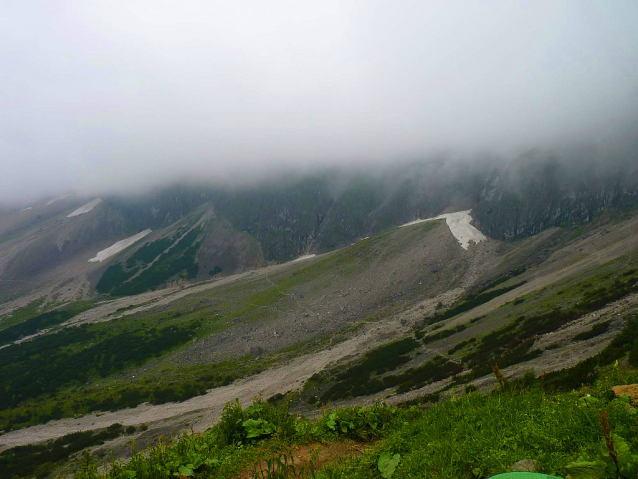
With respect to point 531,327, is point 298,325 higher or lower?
lower

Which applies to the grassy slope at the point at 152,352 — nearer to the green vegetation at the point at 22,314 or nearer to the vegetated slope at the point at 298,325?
the vegetated slope at the point at 298,325

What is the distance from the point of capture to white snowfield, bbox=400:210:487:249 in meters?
114

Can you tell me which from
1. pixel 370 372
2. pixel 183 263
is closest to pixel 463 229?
pixel 370 372

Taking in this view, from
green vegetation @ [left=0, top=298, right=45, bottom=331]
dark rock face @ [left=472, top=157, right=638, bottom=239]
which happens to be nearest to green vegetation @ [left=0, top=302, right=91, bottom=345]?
green vegetation @ [left=0, top=298, right=45, bottom=331]

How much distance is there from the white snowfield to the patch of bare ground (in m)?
111

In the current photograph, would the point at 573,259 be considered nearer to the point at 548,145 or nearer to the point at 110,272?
the point at 548,145

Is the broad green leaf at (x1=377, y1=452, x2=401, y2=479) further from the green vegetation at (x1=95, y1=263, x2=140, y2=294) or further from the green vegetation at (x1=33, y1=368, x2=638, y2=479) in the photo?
the green vegetation at (x1=95, y1=263, x2=140, y2=294)

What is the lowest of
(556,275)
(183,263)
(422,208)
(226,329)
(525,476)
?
(556,275)

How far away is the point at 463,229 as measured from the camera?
403ft

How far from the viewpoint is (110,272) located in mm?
186000

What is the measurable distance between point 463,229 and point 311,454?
422ft

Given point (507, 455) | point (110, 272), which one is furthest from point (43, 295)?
point (507, 455)

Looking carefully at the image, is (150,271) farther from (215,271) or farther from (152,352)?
(152,352)

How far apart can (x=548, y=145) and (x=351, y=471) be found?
6617 inches
